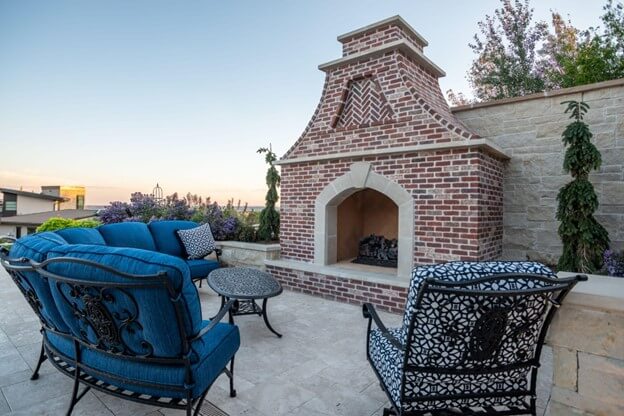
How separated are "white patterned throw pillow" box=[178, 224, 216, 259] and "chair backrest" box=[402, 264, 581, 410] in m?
3.89

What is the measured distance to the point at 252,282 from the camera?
3.34 meters

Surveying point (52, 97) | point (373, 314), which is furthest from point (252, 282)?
point (52, 97)

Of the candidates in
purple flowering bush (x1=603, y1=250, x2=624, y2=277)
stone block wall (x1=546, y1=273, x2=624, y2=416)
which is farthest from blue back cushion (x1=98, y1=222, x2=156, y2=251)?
purple flowering bush (x1=603, y1=250, x2=624, y2=277)

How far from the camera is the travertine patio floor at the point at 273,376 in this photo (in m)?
2.01

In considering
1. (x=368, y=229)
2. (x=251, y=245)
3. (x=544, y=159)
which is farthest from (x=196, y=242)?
(x=544, y=159)

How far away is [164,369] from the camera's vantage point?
1.54m

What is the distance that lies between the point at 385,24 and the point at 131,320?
4639 mm

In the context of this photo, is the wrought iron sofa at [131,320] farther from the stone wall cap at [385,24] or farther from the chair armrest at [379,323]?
the stone wall cap at [385,24]

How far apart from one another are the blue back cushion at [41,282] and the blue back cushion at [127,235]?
7.14 feet

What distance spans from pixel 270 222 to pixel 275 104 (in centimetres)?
336

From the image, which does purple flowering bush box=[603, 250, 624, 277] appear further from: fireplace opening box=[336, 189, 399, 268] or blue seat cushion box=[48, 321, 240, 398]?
blue seat cushion box=[48, 321, 240, 398]

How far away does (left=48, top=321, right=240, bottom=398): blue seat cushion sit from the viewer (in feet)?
5.01

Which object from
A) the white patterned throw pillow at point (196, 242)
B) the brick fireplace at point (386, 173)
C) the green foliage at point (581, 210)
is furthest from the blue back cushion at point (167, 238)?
the green foliage at point (581, 210)

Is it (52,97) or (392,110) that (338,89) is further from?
(52,97)
